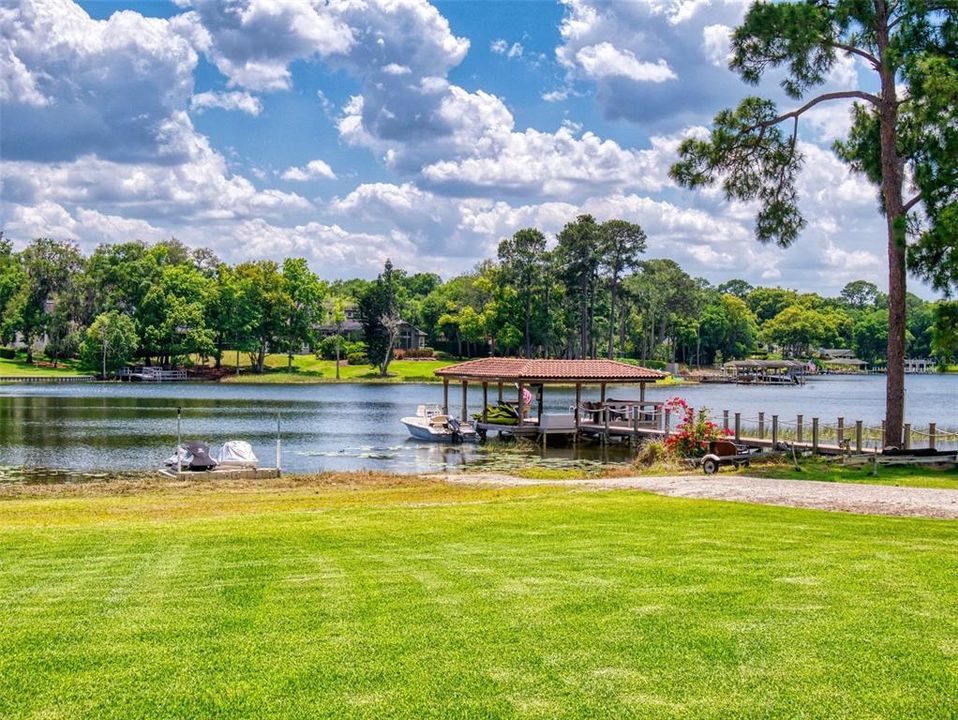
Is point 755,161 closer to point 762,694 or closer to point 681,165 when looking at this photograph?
A: point 681,165

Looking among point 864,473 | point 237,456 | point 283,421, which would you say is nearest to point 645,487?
point 864,473

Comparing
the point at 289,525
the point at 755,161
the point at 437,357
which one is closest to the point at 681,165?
the point at 755,161

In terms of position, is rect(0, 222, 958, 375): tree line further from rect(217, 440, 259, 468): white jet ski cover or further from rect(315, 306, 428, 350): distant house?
rect(217, 440, 259, 468): white jet ski cover

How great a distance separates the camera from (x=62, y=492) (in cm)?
2231

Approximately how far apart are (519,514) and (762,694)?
26.7 ft

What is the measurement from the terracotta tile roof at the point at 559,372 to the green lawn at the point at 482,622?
29.6 m

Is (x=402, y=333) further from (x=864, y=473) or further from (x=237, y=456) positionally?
(x=864, y=473)

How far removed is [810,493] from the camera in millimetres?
16844

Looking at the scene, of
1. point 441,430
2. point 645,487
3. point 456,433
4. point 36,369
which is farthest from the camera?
point 36,369

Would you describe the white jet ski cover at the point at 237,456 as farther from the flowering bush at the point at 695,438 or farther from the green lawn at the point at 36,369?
the green lawn at the point at 36,369

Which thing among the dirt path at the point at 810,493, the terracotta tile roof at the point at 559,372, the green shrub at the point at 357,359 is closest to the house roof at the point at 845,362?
the green shrub at the point at 357,359

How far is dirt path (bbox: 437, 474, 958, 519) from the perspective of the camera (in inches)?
574

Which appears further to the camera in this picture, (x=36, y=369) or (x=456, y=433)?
(x=36, y=369)

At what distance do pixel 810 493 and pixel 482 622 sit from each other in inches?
451
